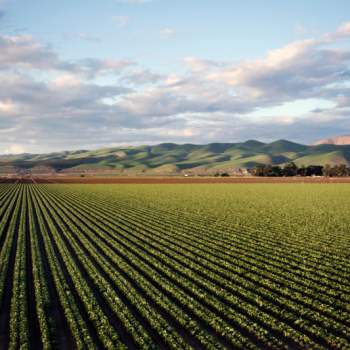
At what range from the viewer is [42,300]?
48.6 ft

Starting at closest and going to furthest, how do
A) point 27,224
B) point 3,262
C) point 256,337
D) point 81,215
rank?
1. point 256,337
2. point 3,262
3. point 27,224
4. point 81,215

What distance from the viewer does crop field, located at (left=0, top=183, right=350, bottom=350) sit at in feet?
39.3

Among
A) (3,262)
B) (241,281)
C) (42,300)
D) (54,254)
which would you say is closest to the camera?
(42,300)

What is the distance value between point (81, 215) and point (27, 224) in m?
7.57

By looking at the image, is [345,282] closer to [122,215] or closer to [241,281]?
[241,281]

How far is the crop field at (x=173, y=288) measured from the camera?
1198cm

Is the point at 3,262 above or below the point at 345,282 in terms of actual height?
above

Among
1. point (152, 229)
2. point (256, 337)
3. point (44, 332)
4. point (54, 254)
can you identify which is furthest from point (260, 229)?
point (44, 332)

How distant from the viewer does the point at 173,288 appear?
16062 mm

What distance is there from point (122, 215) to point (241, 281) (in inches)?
1016

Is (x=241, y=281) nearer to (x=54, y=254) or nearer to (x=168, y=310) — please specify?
(x=168, y=310)

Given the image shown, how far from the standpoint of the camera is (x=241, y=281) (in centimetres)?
1722

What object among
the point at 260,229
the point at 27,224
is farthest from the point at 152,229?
the point at 27,224

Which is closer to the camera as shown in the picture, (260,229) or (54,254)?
(54,254)
